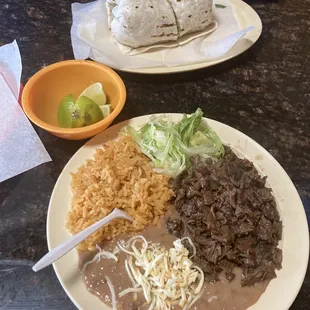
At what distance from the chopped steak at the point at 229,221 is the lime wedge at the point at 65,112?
1.48 feet

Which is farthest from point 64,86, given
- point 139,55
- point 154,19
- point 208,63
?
point 208,63

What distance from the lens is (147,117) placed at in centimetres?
158

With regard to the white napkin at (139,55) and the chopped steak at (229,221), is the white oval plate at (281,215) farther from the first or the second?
the white napkin at (139,55)

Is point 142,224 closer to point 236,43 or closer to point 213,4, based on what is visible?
point 236,43

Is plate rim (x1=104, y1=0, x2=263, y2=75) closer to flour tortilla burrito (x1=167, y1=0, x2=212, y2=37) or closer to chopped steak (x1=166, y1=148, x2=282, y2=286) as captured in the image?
flour tortilla burrito (x1=167, y1=0, x2=212, y2=37)

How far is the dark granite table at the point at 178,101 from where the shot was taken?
4.37 ft

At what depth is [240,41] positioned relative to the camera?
1.92m

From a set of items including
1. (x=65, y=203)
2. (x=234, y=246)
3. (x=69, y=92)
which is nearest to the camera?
(x=234, y=246)

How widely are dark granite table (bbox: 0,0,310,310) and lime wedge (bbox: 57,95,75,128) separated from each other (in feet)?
0.27

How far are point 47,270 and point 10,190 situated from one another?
12.7 inches

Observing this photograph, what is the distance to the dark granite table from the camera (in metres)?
1.33

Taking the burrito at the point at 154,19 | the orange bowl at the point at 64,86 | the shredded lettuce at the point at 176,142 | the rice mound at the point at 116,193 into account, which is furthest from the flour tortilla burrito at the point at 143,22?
the rice mound at the point at 116,193

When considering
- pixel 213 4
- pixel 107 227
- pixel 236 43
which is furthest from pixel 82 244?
pixel 213 4

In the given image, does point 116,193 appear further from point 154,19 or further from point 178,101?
point 154,19
